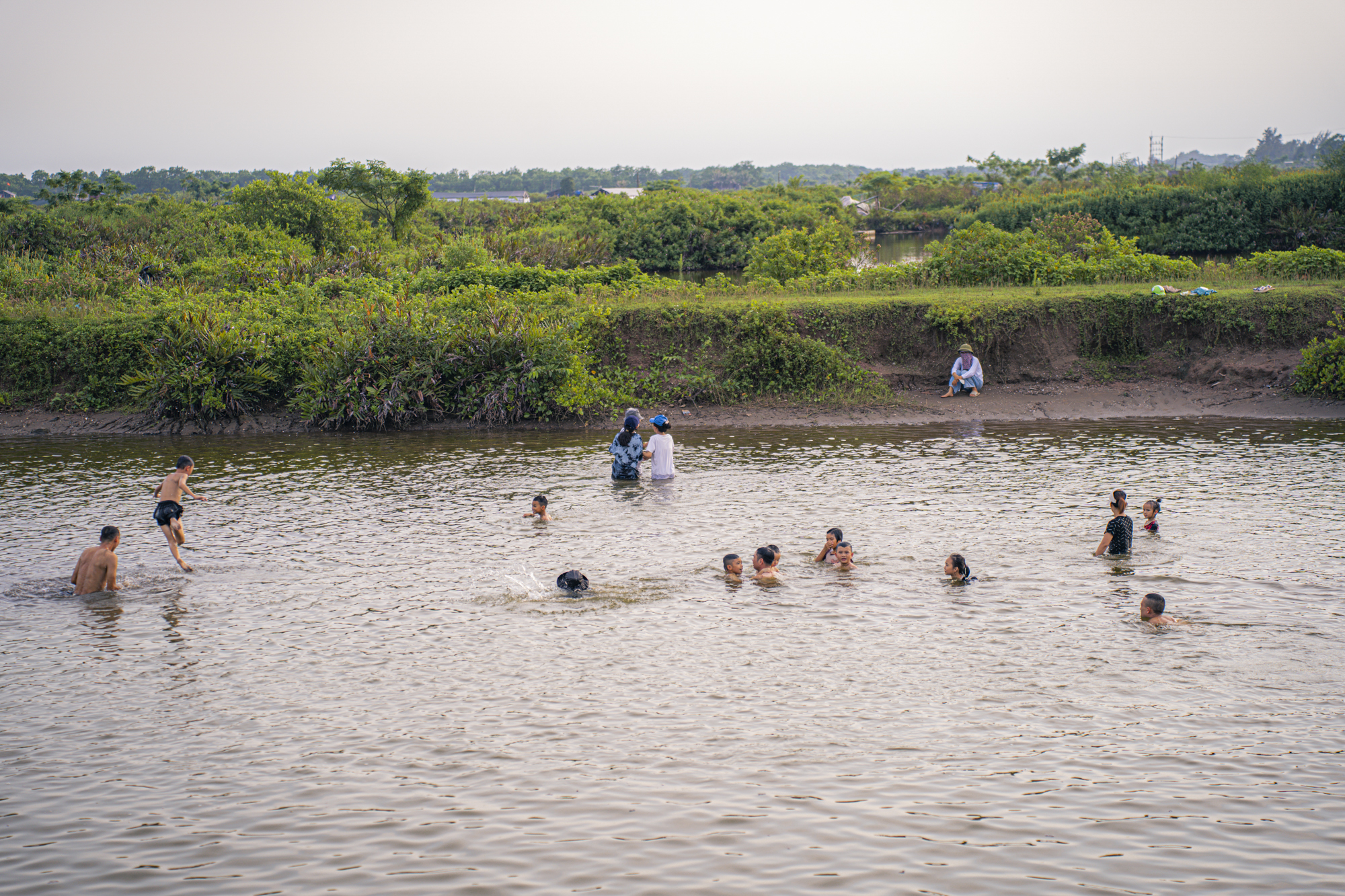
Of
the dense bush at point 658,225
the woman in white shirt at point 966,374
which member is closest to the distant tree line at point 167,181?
the dense bush at point 658,225

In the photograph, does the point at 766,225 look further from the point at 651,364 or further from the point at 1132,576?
the point at 1132,576

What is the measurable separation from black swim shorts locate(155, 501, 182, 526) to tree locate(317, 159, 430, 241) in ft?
116

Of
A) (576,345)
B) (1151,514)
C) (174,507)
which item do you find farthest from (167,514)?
(1151,514)

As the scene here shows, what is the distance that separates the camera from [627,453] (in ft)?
56.9

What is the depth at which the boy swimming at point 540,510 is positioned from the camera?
1480cm

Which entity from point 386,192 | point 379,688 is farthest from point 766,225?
point 379,688

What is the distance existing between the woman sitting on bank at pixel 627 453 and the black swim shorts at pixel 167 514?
6.94 metres

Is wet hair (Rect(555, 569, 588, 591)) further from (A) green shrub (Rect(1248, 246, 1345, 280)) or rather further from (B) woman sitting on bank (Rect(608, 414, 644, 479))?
(A) green shrub (Rect(1248, 246, 1345, 280))

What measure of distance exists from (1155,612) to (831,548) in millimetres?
3831

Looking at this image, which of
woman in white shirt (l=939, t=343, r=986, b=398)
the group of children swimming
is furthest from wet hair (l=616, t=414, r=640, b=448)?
woman in white shirt (l=939, t=343, r=986, b=398)

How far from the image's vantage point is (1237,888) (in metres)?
6.60

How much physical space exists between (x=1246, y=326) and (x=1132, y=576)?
15.4 m

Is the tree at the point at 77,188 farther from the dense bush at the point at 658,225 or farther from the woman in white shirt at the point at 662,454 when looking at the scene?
the woman in white shirt at the point at 662,454

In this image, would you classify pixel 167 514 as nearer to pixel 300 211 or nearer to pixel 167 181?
pixel 300 211
